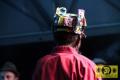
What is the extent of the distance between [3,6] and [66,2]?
70 centimetres

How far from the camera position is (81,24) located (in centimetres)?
317

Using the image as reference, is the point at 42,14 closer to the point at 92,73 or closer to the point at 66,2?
the point at 66,2

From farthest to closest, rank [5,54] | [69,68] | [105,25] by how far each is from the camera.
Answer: [5,54] → [105,25] → [69,68]

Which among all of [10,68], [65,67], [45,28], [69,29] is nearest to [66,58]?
[65,67]

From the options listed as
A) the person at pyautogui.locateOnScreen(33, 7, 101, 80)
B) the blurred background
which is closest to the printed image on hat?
the blurred background

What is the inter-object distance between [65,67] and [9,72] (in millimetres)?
3024

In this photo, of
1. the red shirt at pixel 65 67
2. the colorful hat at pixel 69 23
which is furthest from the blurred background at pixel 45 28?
the red shirt at pixel 65 67

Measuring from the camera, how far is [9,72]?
5.95 metres

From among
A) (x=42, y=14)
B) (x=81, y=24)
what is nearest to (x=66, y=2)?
(x=42, y=14)

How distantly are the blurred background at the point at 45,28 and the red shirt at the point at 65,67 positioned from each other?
2.52m

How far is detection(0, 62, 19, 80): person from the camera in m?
5.90

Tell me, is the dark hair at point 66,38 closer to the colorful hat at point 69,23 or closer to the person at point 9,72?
the colorful hat at point 69,23

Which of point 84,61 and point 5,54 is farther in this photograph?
point 5,54

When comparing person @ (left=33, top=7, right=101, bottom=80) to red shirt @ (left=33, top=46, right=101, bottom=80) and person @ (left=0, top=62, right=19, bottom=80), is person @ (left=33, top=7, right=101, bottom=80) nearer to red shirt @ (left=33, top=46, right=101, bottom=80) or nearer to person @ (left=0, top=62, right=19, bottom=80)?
red shirt @ (left=33, top=46, right=101, bottom=80)
